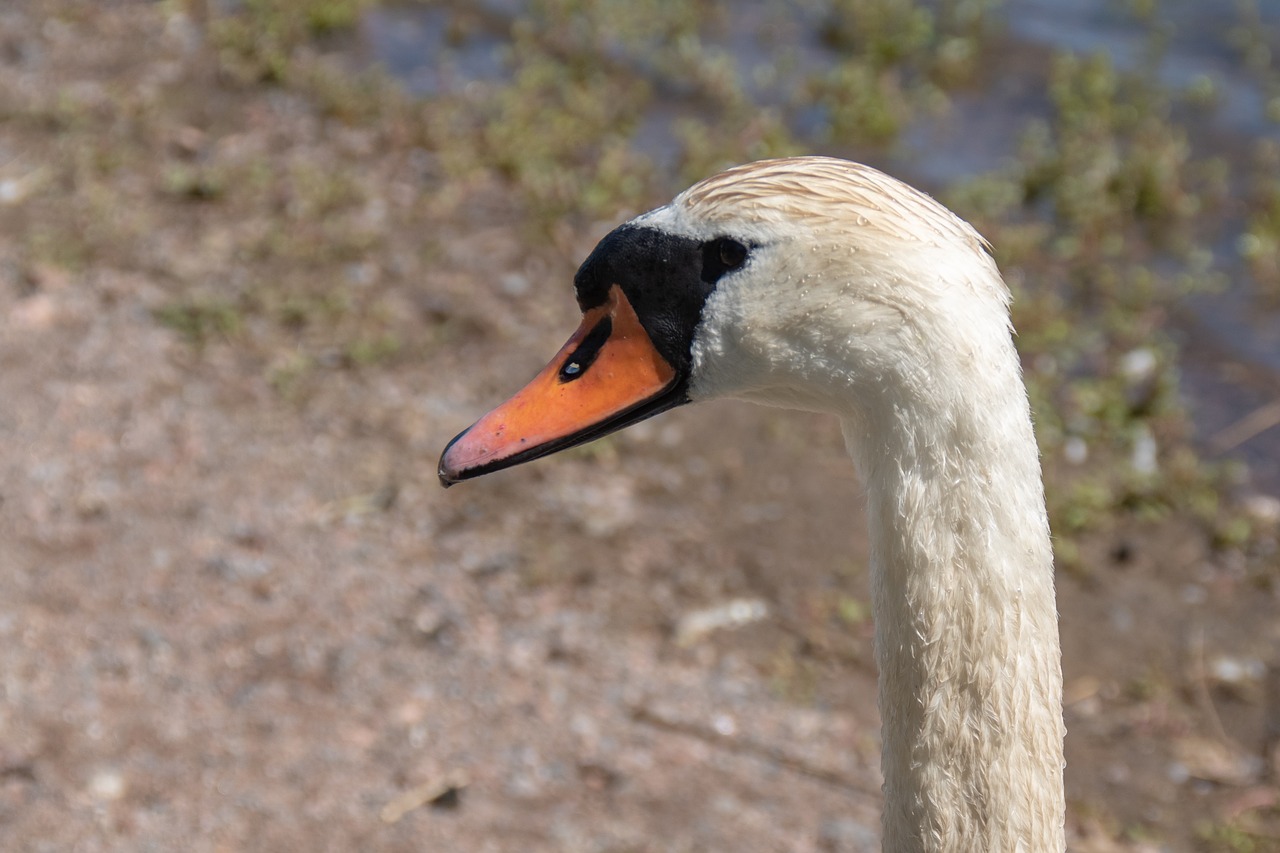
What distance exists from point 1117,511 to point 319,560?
242cm

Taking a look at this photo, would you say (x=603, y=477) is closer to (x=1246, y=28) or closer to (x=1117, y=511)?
(x=1117, y=511)

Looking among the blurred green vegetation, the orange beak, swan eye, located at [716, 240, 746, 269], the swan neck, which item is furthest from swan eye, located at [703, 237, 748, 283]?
the blurred green vegetation

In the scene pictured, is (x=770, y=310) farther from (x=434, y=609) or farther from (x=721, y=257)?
(x=434, y=609)

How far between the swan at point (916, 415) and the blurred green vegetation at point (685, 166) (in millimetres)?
2571

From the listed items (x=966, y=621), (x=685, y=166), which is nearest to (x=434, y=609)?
(x=966, y=621)

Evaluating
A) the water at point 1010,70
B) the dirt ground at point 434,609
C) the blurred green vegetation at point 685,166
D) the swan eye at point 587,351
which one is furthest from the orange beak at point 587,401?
the water at point 1010,70

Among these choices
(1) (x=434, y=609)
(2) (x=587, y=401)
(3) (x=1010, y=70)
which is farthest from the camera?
(3) (x=1010, y=70)

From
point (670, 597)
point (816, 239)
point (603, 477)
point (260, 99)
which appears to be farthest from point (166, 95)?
point (816, 239)

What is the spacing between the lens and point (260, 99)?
621 centimetres

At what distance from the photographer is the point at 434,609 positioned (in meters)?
3.90

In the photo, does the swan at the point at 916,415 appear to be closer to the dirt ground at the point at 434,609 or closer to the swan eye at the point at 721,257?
the swan eye at the point at 721,257

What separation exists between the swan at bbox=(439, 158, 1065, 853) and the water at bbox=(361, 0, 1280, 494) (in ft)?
12.2

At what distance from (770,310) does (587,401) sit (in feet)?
1.14

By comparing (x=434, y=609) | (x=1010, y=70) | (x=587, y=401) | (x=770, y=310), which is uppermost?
(x=770, y=310)
